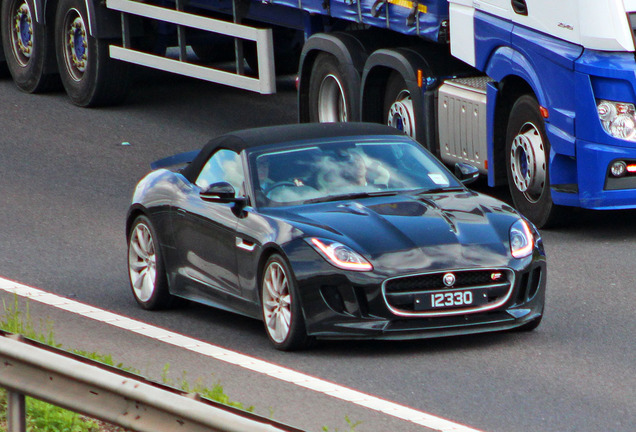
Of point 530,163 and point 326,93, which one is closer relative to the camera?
point 530,163

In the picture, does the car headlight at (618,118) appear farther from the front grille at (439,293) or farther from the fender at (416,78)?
the front grille at (439,293)

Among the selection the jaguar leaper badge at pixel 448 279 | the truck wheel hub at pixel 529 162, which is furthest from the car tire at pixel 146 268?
Result: the truck wheel hub at pixel 529 162

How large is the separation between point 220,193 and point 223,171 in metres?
0.66

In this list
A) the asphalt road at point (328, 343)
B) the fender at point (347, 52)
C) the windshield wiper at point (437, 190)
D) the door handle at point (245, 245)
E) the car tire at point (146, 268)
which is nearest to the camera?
the asphalt road at point (328, 343)

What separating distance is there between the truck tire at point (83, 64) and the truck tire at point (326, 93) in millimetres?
4034

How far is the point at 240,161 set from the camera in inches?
389

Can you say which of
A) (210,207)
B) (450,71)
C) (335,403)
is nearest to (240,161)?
(210,207)

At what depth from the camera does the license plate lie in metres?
8.69

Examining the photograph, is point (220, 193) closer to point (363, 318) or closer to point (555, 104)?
point (363, 318)

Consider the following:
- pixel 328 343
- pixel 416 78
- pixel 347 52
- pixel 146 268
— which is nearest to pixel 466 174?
pixel 328 343

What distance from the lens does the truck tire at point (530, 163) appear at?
41.0 feet

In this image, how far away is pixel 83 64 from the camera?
19.3 m

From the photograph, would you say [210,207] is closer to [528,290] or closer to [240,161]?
[240,161]

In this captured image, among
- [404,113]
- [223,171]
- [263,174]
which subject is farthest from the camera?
[404,113]
